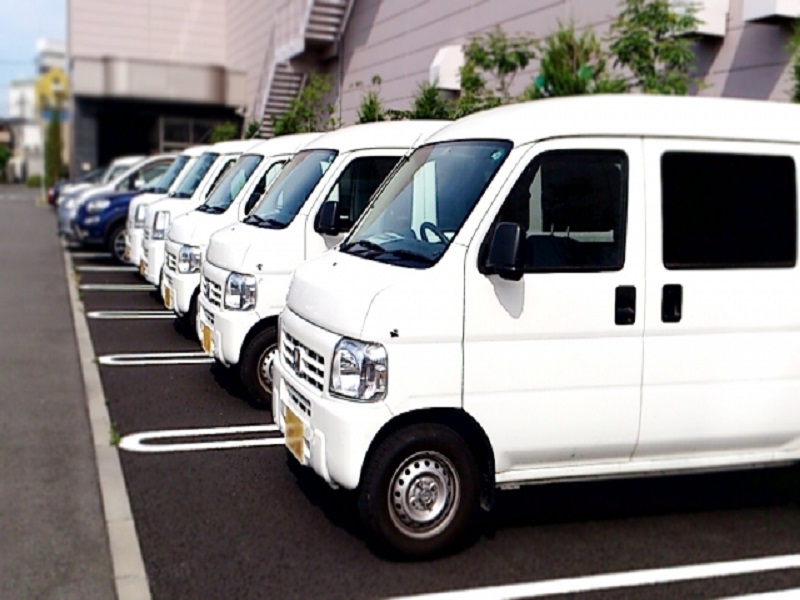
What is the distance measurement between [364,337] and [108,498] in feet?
7.00

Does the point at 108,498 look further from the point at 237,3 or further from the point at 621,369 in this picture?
the point at 237,3

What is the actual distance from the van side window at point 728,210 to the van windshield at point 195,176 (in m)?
8.15

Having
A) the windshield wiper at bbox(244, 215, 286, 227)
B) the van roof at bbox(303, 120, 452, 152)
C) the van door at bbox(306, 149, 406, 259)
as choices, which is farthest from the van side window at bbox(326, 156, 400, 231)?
the windshield wiper at bbox(244, 215, 286, 227)

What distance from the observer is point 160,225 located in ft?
36.7

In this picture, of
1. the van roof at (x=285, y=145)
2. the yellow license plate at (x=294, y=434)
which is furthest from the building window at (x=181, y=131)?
the yellow license plate at (x=294, y=434)

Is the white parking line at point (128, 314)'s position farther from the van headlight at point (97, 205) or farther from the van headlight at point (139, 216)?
the van headlight at point (97, 205)

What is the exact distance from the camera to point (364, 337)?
4.50 meters

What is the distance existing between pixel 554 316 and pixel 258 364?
3.15 meters

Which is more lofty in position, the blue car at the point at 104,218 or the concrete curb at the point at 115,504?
the blue car at the point at 104,218

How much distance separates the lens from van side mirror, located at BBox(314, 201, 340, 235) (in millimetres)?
7070

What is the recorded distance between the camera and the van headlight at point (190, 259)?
886 cm

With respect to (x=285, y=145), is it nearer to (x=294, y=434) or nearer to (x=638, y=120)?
(x=294, y=434)

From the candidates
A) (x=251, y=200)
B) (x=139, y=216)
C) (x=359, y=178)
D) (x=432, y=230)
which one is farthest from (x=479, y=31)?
(x=432, y=230)

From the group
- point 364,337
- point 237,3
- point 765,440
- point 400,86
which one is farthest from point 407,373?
point 237,3
